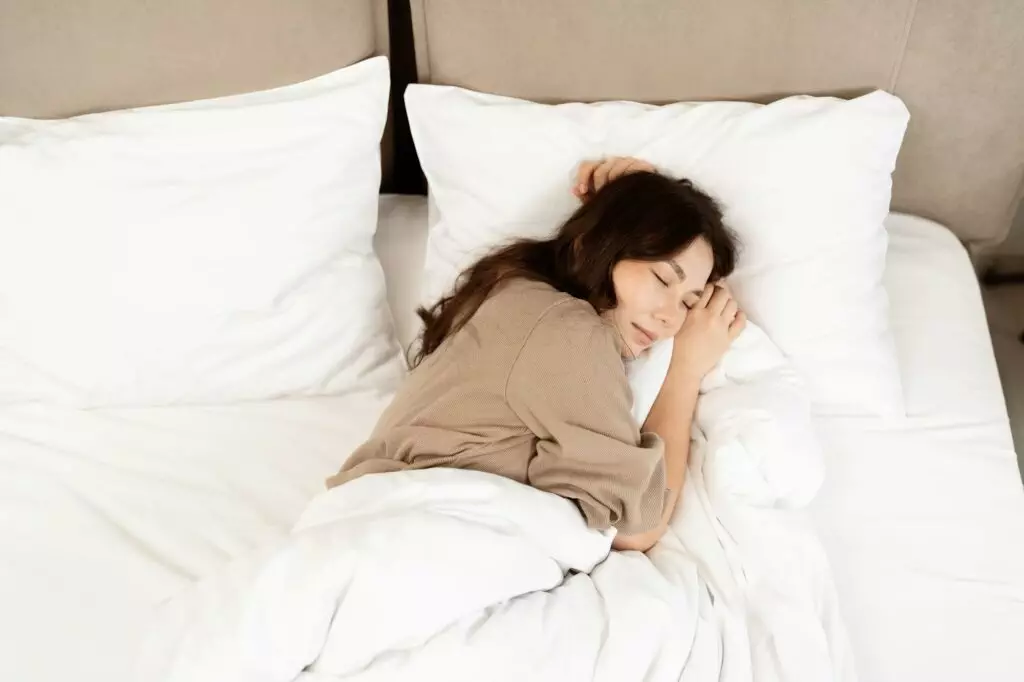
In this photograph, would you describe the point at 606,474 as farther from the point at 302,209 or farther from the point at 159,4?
the point at 159,4

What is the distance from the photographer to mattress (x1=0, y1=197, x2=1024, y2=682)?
986 mm

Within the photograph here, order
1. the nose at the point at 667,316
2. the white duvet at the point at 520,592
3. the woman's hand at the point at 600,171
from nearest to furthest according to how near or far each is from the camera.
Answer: the white duvet at the point at 520,592 < the nose at the point at 667,316 < the woman's hand at the point at 600,171

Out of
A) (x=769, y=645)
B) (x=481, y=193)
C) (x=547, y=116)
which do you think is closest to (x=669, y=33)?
(x=547, y=116)

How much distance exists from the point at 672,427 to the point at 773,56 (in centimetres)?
59

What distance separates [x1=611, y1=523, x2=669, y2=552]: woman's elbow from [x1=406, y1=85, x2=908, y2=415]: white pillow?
1.14 ft

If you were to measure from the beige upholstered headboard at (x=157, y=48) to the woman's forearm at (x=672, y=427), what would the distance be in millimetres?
712

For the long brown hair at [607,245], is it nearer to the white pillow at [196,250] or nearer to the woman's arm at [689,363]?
the woman's arm at [689,363]

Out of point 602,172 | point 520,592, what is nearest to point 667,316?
point 602,172

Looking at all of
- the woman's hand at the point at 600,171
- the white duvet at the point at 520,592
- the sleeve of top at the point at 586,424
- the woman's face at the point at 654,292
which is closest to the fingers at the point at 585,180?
the woman's hand at the point at 600,171

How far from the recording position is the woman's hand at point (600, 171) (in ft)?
3.98

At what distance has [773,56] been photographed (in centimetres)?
125

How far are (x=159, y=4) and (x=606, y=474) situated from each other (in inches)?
35.0

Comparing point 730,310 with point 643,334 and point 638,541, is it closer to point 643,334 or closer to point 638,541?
point 643,334

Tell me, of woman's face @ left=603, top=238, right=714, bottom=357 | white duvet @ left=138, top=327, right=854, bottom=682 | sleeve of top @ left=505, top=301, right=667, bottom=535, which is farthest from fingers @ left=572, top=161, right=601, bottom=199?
white duvet @ left=138, top=327, right=854, bottom=682
